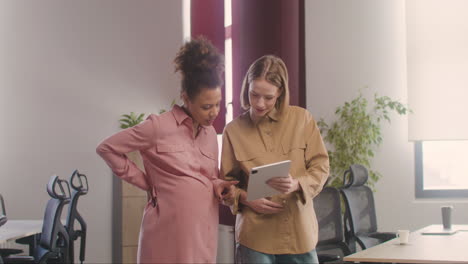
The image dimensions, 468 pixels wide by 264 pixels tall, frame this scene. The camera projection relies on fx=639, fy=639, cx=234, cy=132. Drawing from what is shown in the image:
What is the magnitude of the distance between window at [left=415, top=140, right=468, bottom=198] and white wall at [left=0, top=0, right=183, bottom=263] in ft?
10.3

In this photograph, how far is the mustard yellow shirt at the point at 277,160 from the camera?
2.28 m

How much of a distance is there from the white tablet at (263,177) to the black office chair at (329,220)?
223cm

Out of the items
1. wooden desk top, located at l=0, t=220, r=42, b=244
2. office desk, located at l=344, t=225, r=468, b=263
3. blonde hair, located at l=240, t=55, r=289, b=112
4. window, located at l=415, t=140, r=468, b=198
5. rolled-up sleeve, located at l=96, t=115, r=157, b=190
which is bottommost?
wooden desk top, located at l=0, t=220, r=42, b=244

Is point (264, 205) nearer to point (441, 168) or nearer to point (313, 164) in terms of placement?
point (313, 164)

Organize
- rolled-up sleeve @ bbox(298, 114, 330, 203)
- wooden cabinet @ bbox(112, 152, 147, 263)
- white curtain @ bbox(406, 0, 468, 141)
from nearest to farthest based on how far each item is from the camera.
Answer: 1. rolled-up sleeve @ bbox(298, 114, 330, 203)
2. white curtain @ bbox(406, 0, 468, 141)
3. wooden cabinet @ bbox(112, 152, 147, 263)

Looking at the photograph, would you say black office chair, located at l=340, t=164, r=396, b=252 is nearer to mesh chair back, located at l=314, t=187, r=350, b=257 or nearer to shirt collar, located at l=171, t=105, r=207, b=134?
mesh chair back, located at l=314, t=187, r=350, b=257

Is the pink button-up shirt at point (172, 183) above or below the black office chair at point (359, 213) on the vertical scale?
above

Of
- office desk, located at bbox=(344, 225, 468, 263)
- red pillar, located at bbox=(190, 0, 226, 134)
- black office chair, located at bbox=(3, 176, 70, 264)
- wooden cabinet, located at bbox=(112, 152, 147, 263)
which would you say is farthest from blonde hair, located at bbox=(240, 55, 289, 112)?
wooden cabinet, located at bbox=(112, 152, 147, 263)

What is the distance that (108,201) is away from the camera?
7684 mm

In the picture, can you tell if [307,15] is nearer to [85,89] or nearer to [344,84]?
[344,84]

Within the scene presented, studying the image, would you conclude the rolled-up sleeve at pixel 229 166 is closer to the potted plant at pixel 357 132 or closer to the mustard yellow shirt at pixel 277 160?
the mustard yellow shirt at pixel 277 160

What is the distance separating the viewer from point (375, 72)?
6.31m

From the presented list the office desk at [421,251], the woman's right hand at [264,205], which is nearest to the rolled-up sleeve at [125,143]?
the woman's right hand at [264,205]

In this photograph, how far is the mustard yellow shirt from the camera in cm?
228
